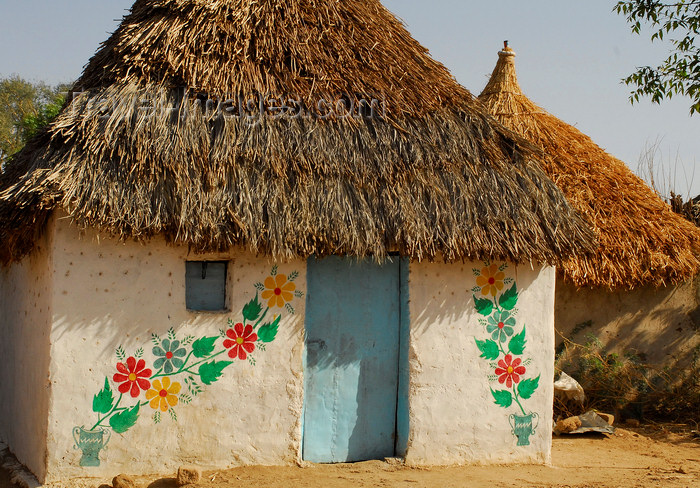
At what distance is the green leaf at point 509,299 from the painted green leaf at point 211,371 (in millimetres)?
2532

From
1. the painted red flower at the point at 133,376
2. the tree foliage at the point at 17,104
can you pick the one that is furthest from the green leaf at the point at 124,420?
the tree foliage at the point at 17,104

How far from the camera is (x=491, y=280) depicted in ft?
21.7

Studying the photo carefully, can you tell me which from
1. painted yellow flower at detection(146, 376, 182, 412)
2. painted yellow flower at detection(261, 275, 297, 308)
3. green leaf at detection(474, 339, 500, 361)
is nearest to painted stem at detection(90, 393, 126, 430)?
painted yellow flower at detection(146, 376, 182, 412)

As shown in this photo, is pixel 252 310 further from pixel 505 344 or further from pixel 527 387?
pixel 527 387

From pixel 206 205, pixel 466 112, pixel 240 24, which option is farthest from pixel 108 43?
pixel 466 112

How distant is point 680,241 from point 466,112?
3.78 meters

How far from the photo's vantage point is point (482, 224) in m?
6.33

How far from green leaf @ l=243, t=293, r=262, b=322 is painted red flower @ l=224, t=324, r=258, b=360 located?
0.23ft

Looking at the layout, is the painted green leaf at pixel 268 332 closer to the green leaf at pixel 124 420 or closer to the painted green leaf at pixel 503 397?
the green leaf at pixel 124 420

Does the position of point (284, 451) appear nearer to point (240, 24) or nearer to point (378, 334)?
point (378, 334)

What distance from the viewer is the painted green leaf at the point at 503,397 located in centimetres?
656

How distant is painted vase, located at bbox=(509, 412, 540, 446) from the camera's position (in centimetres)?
660

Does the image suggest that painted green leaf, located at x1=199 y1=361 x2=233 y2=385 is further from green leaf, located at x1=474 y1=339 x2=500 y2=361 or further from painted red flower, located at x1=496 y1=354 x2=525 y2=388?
painted red flower, located at x1=496 y1=354 x2=525 y2=388

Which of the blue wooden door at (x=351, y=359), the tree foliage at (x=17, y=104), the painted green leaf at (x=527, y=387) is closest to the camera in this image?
the blue wooden door at (x=351, y=359)
